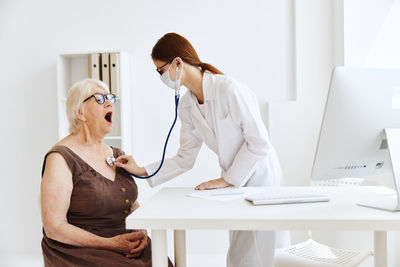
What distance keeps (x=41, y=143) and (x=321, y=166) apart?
276 cm

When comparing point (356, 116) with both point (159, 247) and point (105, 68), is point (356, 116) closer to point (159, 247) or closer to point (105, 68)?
point (159, 247)

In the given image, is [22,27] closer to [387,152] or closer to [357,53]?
[357,53]

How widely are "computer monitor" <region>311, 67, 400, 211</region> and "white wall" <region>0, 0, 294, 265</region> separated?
1.95m

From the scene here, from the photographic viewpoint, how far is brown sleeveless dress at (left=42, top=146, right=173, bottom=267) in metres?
1.45

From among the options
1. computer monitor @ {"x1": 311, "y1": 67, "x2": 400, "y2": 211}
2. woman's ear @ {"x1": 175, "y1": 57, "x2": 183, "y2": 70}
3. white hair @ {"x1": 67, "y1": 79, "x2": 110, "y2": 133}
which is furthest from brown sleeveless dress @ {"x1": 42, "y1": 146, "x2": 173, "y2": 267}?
computer monitor @ {"x1": 311, "y1": 67, "x2": 400, "y2": 211}

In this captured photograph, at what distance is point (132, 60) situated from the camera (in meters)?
3.25

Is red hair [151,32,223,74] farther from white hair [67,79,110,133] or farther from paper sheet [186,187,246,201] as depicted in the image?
paper sheet [186,187,246,201]

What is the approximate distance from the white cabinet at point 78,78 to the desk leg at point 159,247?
2000 millimetres

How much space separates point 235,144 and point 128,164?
0.50 metres

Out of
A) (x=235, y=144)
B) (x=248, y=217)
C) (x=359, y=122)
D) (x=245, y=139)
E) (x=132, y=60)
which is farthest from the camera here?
(x=132, y=60)

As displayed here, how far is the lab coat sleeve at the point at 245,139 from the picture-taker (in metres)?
1.63

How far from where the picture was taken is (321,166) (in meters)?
1.23

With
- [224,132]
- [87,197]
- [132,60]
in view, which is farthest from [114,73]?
[87,197]

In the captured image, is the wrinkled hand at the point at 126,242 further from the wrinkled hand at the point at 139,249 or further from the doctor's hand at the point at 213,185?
the doctor's hand at the point at 213,185
